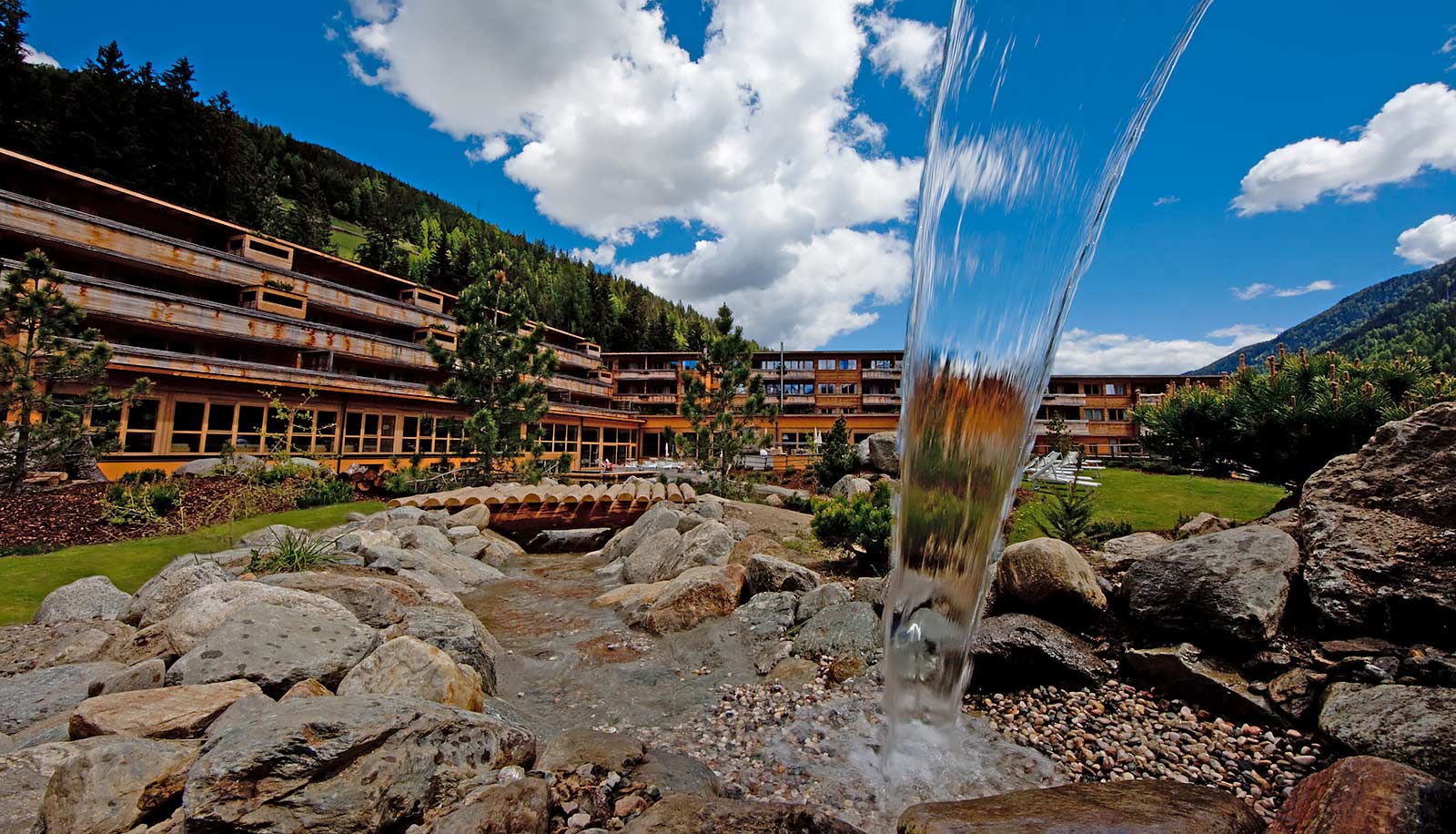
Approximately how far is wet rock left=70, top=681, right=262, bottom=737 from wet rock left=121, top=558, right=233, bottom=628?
3531 millimetres

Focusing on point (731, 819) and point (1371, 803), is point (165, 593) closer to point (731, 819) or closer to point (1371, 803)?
point (731, 819)

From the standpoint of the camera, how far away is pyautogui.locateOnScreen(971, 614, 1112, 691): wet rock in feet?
20.5

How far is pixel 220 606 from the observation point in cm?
608

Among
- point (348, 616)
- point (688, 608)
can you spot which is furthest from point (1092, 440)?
point (348, 616)

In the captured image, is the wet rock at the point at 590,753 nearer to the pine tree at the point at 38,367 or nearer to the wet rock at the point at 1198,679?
the wet rock at the point at 1198,679

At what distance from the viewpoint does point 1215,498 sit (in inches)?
583

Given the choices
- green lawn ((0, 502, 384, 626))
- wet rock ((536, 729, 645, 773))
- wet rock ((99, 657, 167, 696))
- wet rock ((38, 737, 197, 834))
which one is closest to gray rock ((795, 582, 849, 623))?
wet rock ((536, 729, 645, 773))

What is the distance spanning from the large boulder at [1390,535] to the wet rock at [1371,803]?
8.48 feet

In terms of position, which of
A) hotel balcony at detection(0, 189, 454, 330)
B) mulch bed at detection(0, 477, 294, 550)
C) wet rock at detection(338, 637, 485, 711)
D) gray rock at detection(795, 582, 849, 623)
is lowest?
mulch bed at detection(0, 477, 294, 550)

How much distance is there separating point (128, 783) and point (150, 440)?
27.4 metres

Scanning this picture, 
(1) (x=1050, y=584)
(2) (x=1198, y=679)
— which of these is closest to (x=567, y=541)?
(1) (x=1050, y=584)

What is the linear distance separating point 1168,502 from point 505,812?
57.1 feet

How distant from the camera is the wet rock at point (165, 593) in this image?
7.19m

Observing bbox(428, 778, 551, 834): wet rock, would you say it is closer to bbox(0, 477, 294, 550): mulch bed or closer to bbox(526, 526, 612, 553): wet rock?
bbox(0, 477, 294, 550): mulch bed
